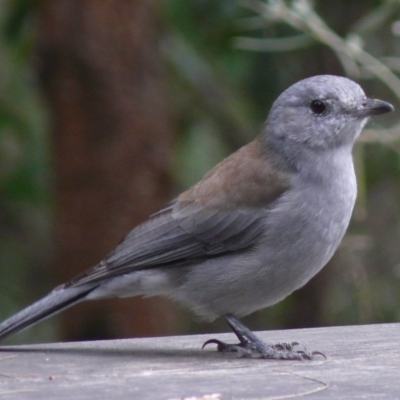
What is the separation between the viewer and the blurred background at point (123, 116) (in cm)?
746

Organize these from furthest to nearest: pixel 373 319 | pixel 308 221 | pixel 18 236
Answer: pixel 18 236, pixel 373 319, pixel 308 221


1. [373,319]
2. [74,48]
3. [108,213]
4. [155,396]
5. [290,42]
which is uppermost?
[74,48]

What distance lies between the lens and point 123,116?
7707 millimetres

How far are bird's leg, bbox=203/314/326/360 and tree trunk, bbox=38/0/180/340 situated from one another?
2.77 m

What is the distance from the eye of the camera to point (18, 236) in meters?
8.41

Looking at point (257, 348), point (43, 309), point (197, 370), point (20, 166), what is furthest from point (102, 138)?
point (197, 370)

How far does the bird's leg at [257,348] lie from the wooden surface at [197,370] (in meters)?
0.07

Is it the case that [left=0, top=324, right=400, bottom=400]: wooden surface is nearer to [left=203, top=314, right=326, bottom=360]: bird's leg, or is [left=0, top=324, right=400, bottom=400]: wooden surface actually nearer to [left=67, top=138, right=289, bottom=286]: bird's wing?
[left=203, top=314, right=326, bottom=360]: bird's leg

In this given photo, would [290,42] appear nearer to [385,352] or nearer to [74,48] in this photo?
[74,48]

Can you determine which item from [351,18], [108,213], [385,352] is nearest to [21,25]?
[108,213]

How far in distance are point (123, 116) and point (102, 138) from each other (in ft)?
0.77

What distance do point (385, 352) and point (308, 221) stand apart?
2.56 feet

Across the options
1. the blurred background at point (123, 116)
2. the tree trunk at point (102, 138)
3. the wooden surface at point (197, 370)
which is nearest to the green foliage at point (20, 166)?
the blurred background at point (123, 116)

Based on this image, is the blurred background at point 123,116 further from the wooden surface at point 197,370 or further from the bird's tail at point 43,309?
the bird's tail at point 43,309
